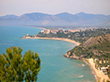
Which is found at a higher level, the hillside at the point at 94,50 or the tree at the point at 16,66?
the tree at the point at 16,66

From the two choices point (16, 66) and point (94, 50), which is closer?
point (16, 66)

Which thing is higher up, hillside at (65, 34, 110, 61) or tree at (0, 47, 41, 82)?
tree at (0, 47, 41, 82)

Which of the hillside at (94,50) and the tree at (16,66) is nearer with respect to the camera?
the tree at (16,66)

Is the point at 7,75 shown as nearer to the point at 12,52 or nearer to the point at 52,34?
the point at 12,52

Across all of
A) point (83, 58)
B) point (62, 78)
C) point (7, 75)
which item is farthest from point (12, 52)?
point (83, 58)

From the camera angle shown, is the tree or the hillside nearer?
the tree
